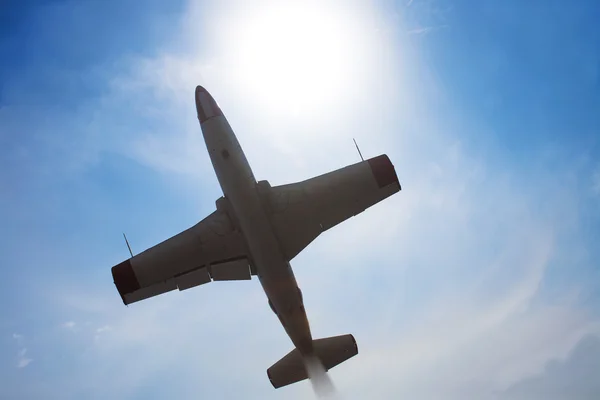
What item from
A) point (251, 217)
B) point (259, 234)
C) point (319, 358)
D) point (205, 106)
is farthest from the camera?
point (319, 358)

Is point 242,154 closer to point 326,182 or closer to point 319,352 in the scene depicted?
point 326,182

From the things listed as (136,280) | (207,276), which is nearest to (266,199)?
(207,276)

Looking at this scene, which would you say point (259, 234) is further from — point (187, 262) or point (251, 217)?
point (187, 262)

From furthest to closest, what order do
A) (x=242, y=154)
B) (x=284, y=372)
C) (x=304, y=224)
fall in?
(x=284, y=372) → (x=304, y=224) → (x=242, y=154)

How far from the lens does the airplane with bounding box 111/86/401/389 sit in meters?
26.7

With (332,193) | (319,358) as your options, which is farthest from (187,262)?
(319,358)

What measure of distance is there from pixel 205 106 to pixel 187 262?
10687 mm

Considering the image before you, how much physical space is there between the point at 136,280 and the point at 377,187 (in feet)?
57.8

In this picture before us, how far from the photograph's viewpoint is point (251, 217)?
85.9 feet

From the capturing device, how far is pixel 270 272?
27594 millimetres

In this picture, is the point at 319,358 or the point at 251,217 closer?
the point at 251,217

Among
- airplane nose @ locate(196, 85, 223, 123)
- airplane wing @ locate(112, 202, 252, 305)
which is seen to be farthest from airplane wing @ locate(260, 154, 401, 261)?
airplane nose @ locate(196, 85, 223, 123)

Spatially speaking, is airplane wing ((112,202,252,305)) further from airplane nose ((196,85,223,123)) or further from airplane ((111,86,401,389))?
airplane nose ((196,85,223,123))

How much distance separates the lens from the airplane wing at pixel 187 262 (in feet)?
93.2
